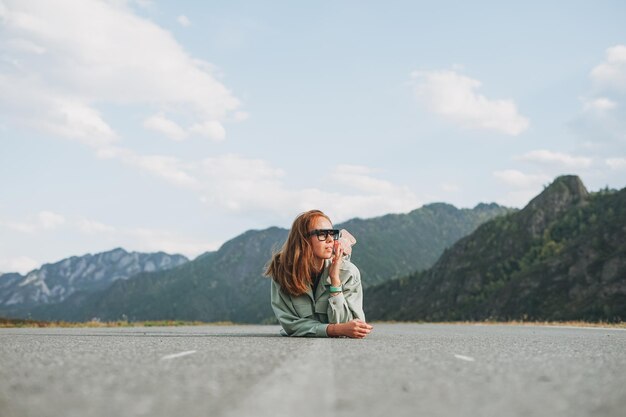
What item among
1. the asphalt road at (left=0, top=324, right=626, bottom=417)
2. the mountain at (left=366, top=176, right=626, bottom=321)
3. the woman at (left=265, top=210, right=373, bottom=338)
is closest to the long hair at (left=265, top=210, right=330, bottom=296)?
the woman at (left=265, top=210, right=373, bottom=338)

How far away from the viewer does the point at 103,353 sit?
229 inches

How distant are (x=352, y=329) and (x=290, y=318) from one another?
3.91ft

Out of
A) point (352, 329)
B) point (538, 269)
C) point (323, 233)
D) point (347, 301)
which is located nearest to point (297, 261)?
point (323, 233)

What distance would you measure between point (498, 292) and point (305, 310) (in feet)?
329

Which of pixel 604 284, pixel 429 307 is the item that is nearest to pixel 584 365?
pixel 604 284

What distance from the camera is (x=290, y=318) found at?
8992 mm

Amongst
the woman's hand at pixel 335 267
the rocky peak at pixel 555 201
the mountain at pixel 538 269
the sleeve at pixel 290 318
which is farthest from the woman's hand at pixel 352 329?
the rocky peak at pixel 555 201

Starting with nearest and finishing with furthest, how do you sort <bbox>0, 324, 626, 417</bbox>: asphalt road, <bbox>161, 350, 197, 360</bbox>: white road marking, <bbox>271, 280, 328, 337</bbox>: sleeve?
<bbox>0, 324, 626, 417</bbox>: asphalt road → <bbox>161, 350, 197, 360</bbox>: white road marking → <bbox>271, 280, 328, 337</bbox>: sleeve

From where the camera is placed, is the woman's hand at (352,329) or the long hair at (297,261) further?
the long hair at (297,261)

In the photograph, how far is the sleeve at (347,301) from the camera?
841cm

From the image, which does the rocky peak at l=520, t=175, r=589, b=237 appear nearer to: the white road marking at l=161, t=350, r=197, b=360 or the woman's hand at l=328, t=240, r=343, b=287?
the woman's hand at l=328, t=240, r=343, b=287

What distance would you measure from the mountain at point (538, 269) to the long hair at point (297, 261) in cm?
7192

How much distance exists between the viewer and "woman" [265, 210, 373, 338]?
27.6ft

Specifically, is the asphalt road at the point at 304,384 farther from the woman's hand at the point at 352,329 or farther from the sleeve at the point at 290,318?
the sleeve at the point at 290,318
